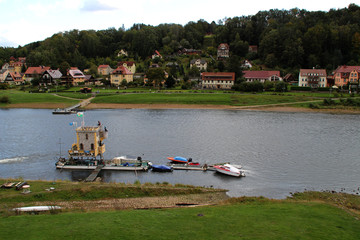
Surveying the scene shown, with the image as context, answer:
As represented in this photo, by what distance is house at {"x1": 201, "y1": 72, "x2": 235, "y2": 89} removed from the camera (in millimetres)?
96312

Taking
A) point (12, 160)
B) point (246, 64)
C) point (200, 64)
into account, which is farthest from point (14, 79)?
point (12, 160)

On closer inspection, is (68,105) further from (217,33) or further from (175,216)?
(217,33)

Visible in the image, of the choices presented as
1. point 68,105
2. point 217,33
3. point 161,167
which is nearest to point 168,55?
point 217,33

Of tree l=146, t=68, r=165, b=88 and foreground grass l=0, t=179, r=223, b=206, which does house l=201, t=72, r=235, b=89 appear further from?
foreground grass l=0, t=179, r=223, b=206

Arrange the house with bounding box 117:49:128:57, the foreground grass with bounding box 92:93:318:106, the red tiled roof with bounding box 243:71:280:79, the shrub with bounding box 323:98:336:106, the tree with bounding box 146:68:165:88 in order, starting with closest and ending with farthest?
the shrub with bounding box 323:98:336:106
the foreground grass with bounding box 92:93:318:106
the tree with bounding box 146:68:165:88
the red tiled roof with bounding box 243:71:280:79
the house with bounding box 117:49:128:57

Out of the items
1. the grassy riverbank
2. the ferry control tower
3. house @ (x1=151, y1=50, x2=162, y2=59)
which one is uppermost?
house @ (x1=151, y1=50, x2=162, y2=59)

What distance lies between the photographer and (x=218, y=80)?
9669cm

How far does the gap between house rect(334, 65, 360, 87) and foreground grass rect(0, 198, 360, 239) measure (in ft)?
257

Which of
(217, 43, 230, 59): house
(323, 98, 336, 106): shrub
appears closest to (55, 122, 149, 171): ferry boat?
(323, 98, 336, 106): shrub

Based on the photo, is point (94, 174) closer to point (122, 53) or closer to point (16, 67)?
point (122, 53)

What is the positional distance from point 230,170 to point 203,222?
14.3m

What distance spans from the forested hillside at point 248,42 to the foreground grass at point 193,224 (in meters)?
84.0

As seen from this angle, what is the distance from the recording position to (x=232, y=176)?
3247 cm

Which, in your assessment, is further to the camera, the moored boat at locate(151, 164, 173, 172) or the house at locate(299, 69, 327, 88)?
the house at locate(299, 69, 327, 88)
